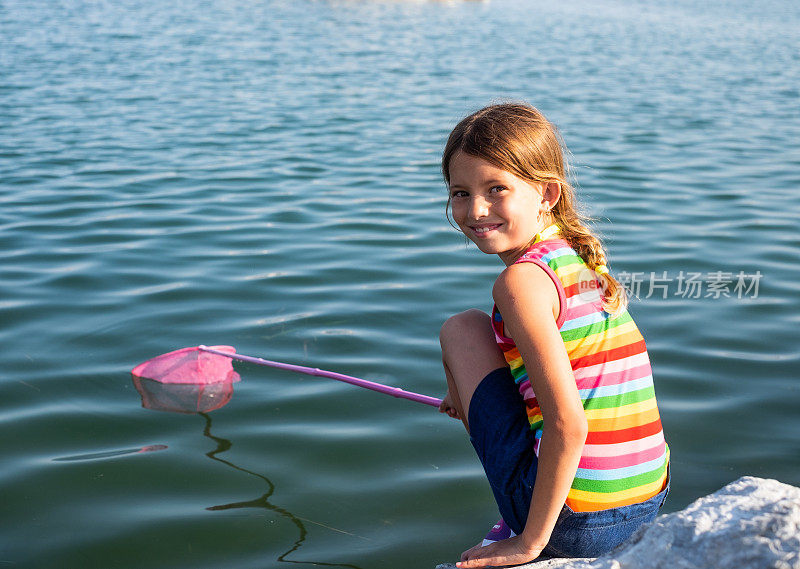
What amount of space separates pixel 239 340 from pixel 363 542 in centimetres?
175

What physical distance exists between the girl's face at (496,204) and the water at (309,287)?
448 mm

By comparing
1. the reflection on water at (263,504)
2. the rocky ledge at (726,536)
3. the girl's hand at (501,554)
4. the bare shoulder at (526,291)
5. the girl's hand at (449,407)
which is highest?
the bare shoulder at (526,291)

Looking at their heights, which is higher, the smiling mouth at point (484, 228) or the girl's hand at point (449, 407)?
the smiling mouth at point (484, 228)

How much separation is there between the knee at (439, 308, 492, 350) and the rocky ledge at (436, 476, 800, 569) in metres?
0.63

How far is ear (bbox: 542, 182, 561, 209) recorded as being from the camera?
234cm

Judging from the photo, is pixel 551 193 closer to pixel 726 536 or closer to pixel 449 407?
pixel 449 407

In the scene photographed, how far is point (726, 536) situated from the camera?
1.71 m

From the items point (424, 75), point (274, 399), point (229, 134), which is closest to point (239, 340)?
point (274, 399)

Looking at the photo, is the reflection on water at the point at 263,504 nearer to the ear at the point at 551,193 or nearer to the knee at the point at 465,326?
the knee at the point at 465,326

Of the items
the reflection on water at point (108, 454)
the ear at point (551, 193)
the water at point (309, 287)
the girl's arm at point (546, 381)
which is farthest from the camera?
the reflection on water at point (108, 454)

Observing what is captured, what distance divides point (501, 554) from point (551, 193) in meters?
0.93

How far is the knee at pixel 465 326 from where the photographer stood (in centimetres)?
231
